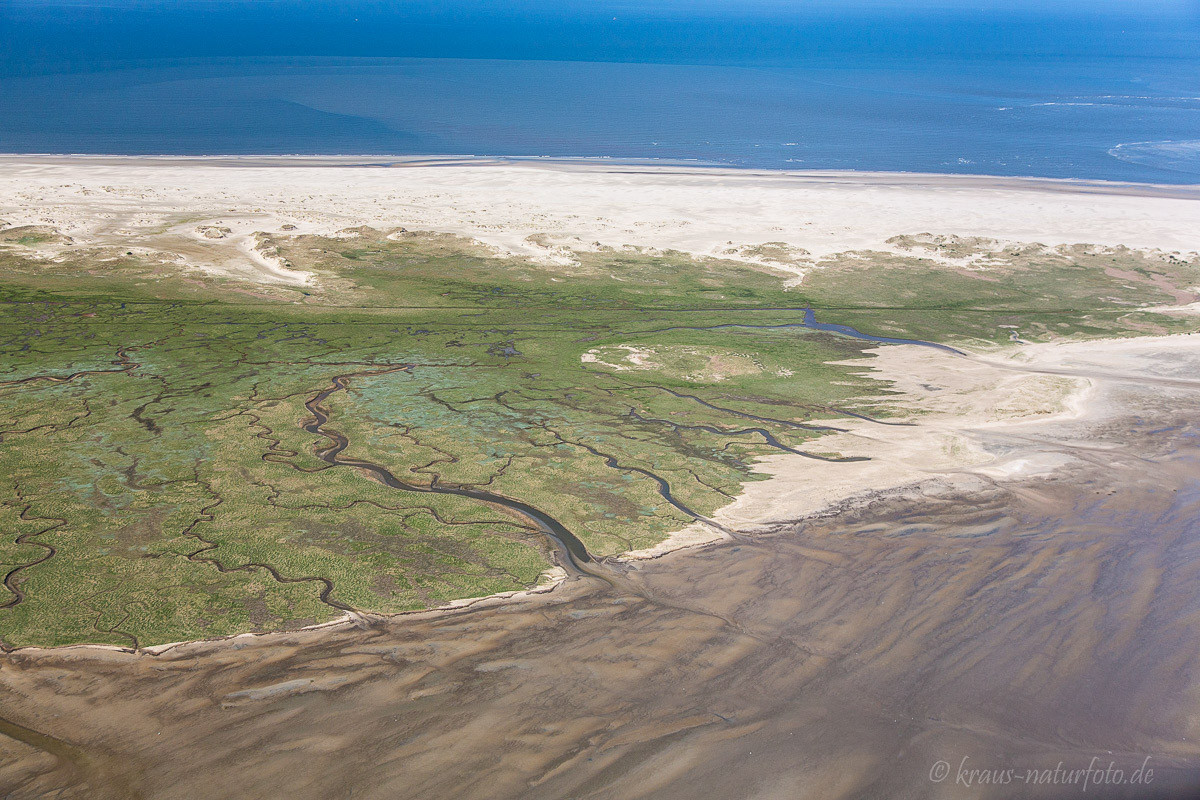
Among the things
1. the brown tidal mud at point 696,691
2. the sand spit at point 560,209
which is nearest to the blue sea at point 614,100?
the sand spit at point 560,209

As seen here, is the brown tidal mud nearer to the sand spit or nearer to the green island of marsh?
the green island of marsh

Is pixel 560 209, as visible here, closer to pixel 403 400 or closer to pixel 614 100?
pixel 403 400

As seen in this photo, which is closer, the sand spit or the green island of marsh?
the green island of marsh

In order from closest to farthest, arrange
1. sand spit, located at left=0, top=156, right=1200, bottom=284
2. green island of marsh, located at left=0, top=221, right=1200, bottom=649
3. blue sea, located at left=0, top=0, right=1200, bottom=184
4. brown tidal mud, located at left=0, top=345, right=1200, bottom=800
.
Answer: brown tidal mud, located at left=0, top=345, right=1200, bottom=800, green island of marsh, located at left=0, top=221, right=1200, bottom=649, sand spit, located at left=0, top=156, right=1200, bottom=284, blue sea, located at left=0, top=0, right=1200, bottom=184

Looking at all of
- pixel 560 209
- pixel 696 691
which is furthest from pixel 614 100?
pixel 696 691

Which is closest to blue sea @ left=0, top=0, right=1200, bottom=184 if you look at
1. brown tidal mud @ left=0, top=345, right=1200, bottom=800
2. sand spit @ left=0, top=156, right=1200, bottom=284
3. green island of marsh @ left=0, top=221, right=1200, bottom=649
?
sand spit @ left=0, top=156, right=1200, bottom=284

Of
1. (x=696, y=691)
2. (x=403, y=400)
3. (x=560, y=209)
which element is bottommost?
(x=696, y=691)

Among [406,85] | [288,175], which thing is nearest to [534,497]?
[288,175]
